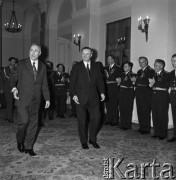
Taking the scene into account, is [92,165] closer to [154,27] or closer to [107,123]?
[107,123]

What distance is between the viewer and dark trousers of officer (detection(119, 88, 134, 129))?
6.12 meters

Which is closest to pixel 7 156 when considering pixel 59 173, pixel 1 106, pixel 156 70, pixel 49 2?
pixel 59 173

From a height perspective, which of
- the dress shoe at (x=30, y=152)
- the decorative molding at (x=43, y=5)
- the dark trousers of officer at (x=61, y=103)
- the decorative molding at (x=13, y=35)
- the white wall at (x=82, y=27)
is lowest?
the dress shoe at (x=30, y=152)

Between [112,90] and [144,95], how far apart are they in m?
1.07

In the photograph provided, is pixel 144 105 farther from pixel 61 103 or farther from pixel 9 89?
pixel 9 89

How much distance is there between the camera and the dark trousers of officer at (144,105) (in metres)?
5.71

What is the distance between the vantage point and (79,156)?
4004 mm

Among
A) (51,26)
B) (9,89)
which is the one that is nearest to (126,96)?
(9,89)

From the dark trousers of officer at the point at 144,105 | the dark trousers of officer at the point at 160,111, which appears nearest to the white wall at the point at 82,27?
the dark trousers of officer at the point at 144,105

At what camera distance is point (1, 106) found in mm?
10234

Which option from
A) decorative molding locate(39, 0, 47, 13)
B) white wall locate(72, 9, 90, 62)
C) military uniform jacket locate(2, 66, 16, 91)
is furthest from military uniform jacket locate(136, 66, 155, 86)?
decorative molding locate(39, 0, 47, 13)

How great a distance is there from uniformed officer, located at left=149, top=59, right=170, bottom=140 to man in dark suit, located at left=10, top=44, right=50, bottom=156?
2349 mm

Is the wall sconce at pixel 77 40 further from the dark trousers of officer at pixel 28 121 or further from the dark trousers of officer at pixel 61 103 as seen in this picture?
the dark trousers of officer at pixel 28 121

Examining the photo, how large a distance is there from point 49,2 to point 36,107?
8.30m
